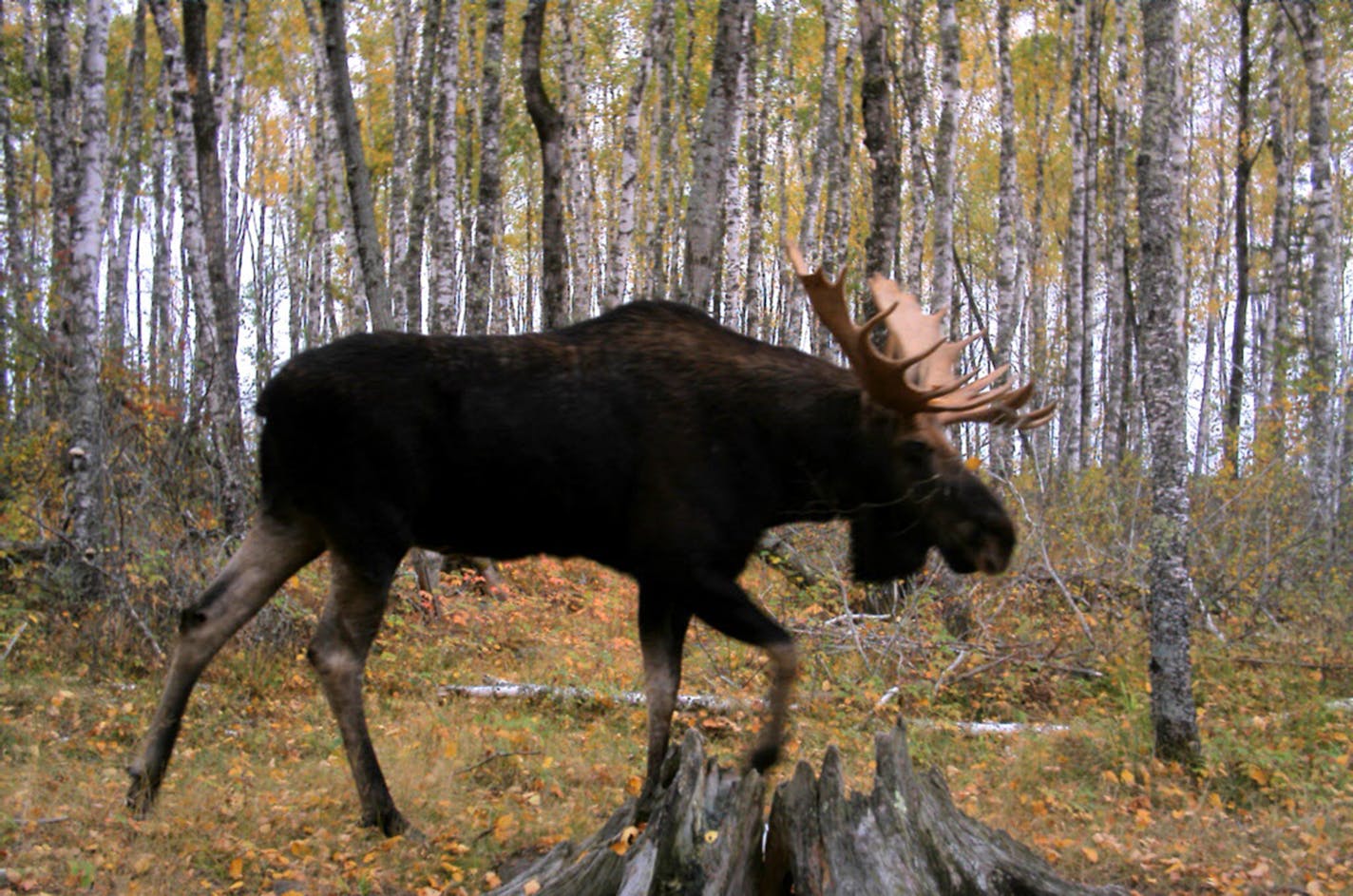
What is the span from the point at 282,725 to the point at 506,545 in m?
2.28

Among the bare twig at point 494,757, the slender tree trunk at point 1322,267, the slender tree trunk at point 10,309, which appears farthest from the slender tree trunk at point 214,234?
the slender tree trunk at point 1322,267

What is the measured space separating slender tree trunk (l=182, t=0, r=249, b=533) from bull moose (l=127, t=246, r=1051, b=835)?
4118 mm

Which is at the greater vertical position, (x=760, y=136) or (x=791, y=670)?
(x=760, y=136)

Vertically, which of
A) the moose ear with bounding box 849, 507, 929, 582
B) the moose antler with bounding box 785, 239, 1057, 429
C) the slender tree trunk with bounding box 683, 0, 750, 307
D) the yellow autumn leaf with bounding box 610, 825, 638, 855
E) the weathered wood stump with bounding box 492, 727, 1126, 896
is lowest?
the yellow autumn leaf with bounding box 610, 825, 638, 855

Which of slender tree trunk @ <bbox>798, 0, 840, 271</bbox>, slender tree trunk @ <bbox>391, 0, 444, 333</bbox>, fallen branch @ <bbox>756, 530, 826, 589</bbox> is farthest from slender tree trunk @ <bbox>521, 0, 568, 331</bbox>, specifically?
slender tree trunk @ <bbox>798, 0, 840, 271</bbox>

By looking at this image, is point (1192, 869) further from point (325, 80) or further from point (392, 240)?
point (325, 80)

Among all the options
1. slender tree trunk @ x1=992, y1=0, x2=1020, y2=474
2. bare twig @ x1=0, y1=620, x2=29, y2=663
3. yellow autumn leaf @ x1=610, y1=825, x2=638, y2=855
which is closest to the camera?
yellow autumn leaf @ x1=610, y1=825, x2=638, y2=855

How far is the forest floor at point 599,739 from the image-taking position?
13.5ft

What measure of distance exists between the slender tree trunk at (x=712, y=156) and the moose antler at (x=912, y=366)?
3005 millimetres

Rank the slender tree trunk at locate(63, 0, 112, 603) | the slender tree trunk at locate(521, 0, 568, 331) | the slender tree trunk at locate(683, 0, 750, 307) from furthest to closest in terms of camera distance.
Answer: the slender tree trunk at locate(521, 0, 568, 331) → the slender tree trunk at locate(683, 0, 750, 307) → the slender tree trunk at locate(63, 0, 112, 603)

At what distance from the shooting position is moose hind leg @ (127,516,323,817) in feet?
13.9

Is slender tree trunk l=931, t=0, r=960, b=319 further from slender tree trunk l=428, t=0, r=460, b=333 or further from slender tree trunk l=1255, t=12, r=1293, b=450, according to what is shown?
slender tree trunk l=1255, t=12, r=1293, b=450

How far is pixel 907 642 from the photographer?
7105 mm

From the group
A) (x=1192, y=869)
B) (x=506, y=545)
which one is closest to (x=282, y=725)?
(x=506, y=545)
